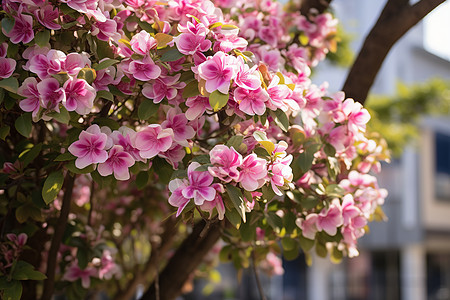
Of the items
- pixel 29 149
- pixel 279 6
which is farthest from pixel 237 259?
pixel 279 6

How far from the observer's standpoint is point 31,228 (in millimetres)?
2102

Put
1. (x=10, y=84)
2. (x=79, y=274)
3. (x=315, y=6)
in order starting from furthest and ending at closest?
1. (x=315, y=6)
2. (x=79, y=274)
3. (x=10, y=84)

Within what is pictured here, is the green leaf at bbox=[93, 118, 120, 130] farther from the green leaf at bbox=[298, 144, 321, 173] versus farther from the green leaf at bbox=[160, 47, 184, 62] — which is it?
the green leaf at bbox=[298, 144, 321, 173]

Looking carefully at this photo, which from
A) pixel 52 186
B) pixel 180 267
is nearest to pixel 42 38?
pixel 52 186

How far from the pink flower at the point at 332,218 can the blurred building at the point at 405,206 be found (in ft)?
37.5

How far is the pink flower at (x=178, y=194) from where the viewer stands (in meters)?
1.43

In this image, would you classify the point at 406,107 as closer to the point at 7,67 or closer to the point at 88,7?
the point at 88,7

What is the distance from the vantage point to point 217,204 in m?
1.46

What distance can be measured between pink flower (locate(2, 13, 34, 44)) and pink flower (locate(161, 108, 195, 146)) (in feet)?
1.44

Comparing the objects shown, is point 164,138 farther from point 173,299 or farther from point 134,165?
point 173,299

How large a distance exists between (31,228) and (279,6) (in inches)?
58.9

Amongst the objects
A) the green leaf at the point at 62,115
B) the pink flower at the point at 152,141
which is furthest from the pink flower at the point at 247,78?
the green leaf at the point at 62,115

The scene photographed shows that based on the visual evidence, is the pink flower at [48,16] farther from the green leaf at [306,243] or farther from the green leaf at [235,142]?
the green leaf at [306,243]

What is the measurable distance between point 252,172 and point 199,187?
0.13 m
